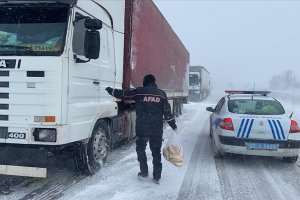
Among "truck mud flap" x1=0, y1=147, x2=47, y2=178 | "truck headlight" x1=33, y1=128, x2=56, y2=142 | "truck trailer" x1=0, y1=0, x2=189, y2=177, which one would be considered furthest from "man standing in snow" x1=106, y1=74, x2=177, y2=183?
"truck mud flap" x1=0, y1=147, x2=47, y2=178

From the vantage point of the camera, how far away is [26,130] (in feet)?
15.7

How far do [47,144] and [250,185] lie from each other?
11.2 ft

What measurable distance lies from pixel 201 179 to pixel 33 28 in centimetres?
372

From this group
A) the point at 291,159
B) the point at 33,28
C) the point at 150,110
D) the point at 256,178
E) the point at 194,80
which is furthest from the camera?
the point at 194,80

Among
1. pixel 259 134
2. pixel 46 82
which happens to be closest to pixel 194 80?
pixel 259 134

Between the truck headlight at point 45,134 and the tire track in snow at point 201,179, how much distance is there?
6.60 ft

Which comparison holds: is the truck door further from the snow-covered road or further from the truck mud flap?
the snow-covered road

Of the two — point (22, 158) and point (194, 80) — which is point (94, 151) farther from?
point (194, 80)

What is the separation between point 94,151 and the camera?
20.2 feet

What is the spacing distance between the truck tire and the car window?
286 cm

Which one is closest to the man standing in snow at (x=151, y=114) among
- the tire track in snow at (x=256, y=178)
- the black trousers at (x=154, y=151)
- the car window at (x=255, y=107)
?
the black trousers at (x=154, y=151)

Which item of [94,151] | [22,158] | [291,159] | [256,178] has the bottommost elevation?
[256,178]

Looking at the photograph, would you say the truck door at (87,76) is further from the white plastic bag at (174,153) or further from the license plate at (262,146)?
the license plate at (262,146)

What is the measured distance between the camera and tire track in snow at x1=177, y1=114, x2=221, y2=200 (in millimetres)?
5324
